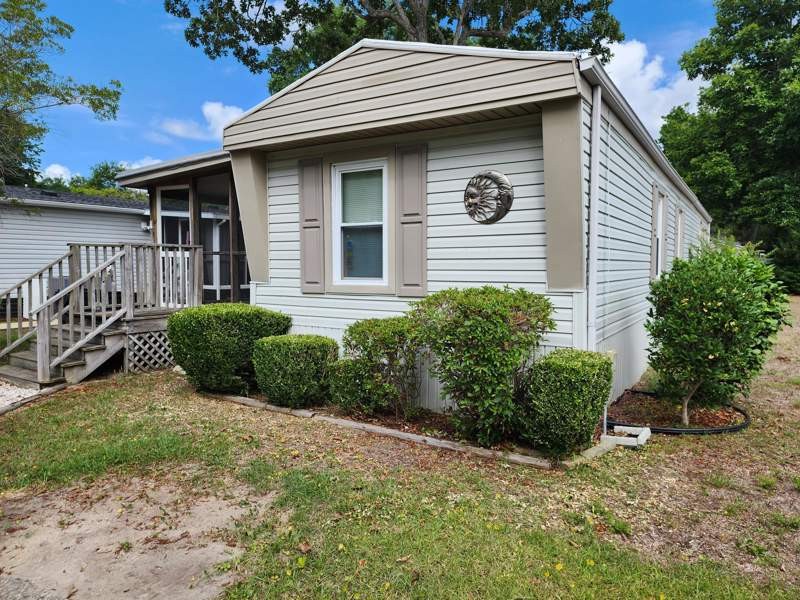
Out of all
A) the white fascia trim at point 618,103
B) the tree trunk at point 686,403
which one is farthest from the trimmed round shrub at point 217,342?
the tree trunk at point 686,403

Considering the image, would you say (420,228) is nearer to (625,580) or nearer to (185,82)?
(625,580)

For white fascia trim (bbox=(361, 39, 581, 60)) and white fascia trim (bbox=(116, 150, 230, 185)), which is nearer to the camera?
white fascia trim (bbox=(361, 39, 581, 60))

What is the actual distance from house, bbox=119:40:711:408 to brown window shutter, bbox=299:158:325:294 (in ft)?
0.06

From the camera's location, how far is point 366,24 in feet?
51.8

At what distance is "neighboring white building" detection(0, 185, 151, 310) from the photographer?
47.3ft

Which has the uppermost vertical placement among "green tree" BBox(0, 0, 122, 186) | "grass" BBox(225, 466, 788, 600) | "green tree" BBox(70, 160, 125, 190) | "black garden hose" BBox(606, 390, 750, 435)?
"green tree" BBox(70, 160, 125, 190)

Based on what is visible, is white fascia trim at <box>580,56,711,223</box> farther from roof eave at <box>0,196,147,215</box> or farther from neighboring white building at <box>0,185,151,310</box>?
roof eave at <box>0,196,147,215</box>

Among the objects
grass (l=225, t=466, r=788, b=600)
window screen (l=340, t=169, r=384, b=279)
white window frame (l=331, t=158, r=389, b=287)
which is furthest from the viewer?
window screen (l=340, t=169, r=384, b=279)

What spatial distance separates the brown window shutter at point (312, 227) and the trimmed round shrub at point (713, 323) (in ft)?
12.3

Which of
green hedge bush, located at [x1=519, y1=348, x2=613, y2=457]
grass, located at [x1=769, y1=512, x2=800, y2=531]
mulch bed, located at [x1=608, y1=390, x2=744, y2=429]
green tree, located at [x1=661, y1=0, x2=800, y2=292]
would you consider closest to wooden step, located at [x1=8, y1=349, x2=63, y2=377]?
green hedge bush, located at [x1=519, y1=348, x2=613, y2=457]

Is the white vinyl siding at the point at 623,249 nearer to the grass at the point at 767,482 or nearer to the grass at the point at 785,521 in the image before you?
the grass at the point at 767,482

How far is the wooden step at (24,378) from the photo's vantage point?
6.38 meters

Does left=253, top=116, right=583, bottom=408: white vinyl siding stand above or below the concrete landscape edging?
above

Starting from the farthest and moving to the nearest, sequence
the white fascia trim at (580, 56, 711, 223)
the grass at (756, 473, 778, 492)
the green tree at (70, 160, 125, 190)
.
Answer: the green tree at (70, 160, 125, 190), the white fascia trim at (580, 56, 711, 223), the grass at (756, 473, 778, 492)
